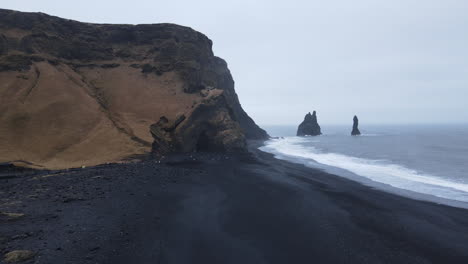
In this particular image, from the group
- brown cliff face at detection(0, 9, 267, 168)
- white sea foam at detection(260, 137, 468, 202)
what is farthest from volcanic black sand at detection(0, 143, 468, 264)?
brown cliff face at detection(0, 9, 267, 168)

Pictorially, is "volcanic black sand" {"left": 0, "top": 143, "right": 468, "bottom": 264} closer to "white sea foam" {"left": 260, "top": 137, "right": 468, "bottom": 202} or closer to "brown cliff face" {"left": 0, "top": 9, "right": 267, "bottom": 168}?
"white sea foam" {"left": 260, "top": 137, "right": 468, "bottom": 202}

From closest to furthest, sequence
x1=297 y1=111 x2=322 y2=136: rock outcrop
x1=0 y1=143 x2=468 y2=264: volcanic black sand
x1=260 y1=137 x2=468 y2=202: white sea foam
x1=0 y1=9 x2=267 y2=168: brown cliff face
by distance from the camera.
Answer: x1=0 y1=143 x2=468 y2=264: volcanic black sand
x1=260 y1=137 x2=468 y2=202: white sea foam
x1=0 y1=9 x2=267 y2=168: brown cliff face
x1=297 y1=111 x2=322 y2=136: rock outcrop

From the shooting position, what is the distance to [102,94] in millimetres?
35344

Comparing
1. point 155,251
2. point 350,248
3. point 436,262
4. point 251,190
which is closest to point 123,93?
point 251,190

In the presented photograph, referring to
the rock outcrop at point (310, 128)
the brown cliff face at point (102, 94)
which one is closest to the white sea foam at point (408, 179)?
the brown cliff face at point (102, 94)

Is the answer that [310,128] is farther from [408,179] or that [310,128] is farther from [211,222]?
[211,222]

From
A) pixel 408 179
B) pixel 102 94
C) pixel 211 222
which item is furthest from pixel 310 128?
pixel 211 222

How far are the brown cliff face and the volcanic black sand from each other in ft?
23.2

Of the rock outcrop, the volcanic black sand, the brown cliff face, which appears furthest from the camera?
the rock outcrop

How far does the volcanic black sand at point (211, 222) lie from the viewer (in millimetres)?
8656

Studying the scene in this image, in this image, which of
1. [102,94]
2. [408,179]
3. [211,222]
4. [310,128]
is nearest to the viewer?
[211,222]

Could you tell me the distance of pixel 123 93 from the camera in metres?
36.2

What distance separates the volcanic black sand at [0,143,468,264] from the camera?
8.66m

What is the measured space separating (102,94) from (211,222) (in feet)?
102
